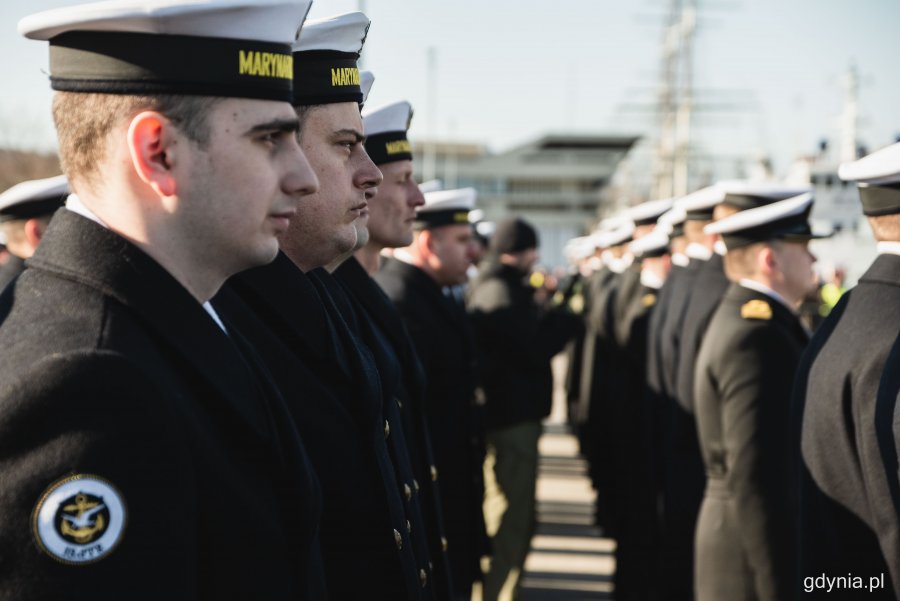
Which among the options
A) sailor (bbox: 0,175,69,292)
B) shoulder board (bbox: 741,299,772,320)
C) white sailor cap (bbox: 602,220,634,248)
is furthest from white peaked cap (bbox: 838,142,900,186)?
white sailor cap (bbox: 602,220,634,248)

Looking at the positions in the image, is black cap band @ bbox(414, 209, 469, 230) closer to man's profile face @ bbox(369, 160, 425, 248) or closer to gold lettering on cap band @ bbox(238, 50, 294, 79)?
man's profile face @ bbox(369, 160, 425, 248)

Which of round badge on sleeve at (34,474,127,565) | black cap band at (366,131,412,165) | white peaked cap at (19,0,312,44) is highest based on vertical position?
white peaked cap at (19,0,312,44)

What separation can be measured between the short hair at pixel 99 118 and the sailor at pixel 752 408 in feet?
11.3

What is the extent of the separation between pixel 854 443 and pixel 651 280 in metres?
5.23

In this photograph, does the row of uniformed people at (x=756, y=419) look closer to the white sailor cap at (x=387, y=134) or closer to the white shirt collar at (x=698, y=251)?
the white shirt collar at (x=698, y=251)

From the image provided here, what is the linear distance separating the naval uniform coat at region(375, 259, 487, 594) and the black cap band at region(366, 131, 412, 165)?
1.30m

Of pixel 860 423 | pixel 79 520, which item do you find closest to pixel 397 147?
pixel 860 423

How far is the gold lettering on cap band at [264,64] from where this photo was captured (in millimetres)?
1687

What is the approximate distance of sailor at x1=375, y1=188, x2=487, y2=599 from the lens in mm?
4965

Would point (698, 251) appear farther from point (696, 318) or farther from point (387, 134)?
point (387, 134)

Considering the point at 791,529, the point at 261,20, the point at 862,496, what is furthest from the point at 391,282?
the point at 261,20

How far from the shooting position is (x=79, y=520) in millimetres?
1345

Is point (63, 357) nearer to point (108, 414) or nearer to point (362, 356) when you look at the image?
point (108, 414)

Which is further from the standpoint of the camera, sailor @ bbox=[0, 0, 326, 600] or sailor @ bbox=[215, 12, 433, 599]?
sailor @ bbox=[215, 12, 433, 599]
